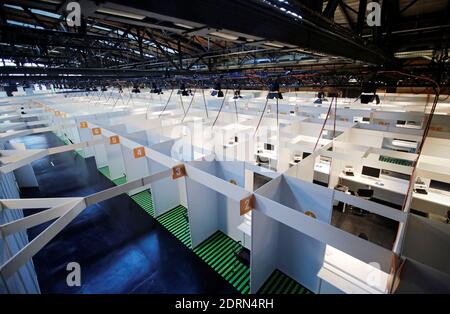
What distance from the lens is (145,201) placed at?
6719 millimetres

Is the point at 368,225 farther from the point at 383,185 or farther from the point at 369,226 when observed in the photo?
the point at 383,185

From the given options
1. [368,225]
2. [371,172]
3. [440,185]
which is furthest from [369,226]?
[440,185]

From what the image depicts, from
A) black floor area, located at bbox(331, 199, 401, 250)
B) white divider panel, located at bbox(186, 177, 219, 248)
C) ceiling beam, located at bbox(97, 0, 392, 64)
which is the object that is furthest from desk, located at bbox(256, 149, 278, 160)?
ceiling beam, located at bbox(97, 0, 392, 64)

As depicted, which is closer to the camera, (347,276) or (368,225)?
(347,276)

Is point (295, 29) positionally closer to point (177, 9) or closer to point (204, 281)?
point (177, 9)

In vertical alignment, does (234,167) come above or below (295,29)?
below

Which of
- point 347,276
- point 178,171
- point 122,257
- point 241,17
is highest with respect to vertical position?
point 241,17

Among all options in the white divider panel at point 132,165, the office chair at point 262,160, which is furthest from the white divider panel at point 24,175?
the office chair at point 262,160

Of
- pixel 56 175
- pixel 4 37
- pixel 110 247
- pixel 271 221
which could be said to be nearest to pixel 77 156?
pixel 56 175

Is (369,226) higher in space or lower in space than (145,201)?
lower

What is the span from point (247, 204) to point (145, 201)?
4742 mm

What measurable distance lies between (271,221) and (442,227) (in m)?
2.32

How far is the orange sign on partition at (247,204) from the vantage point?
2.92 meters
